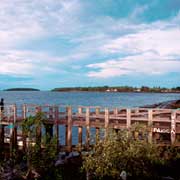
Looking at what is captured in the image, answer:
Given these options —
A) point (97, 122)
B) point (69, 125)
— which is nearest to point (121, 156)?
point (97, 122)

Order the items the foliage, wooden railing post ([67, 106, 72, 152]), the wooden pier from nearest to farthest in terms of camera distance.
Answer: the foliage
the wooden pier
wooden railing post ([67, 106, 72, 152])

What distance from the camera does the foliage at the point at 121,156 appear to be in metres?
11.8

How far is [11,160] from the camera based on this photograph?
21859 mm

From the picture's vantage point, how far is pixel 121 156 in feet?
39.0

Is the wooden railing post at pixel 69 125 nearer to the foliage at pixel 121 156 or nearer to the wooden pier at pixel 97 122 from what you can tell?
the wooden pier at pixel 97 122

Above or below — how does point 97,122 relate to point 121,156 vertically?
above

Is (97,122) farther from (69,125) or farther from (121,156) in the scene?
(121,156)

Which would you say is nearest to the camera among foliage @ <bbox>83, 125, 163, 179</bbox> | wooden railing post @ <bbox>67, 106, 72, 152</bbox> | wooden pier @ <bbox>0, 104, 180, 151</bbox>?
foliage @ <bbox>83, 125, 163, 179</bbox>

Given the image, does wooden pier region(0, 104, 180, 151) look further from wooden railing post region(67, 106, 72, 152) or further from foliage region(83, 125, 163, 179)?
foliage region(83, 125, 163, 179)

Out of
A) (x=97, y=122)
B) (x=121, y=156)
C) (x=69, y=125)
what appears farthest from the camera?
(x=69, y=125)

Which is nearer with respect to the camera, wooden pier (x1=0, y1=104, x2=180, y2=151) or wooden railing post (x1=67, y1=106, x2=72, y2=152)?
wooden pier (x1=0, y1=104, x2=180, y2=151)

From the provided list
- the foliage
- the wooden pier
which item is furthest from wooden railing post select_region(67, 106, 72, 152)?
the foliage

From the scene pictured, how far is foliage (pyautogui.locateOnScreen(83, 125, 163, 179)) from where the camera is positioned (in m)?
11.8

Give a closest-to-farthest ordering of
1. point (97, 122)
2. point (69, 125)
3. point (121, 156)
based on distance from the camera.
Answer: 1. point (121, 156)
2. point (97, 122)
3. point (69, 125)
